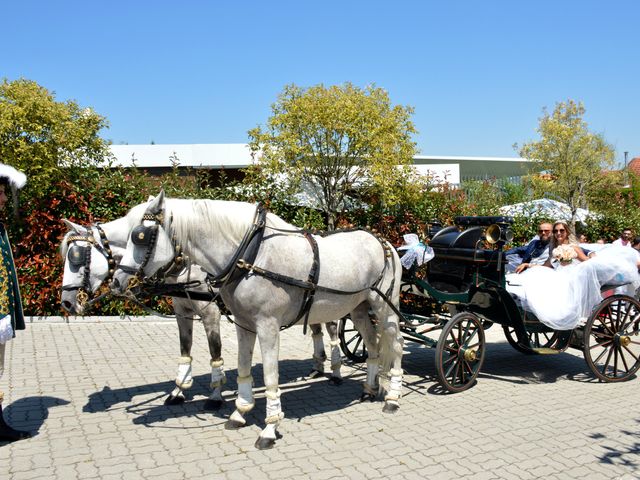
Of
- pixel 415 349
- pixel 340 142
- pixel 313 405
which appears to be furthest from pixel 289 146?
pixel 313 405

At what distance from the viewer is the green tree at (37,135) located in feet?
30.0

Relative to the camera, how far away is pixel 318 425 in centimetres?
484

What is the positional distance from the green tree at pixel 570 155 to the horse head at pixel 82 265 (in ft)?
68.6

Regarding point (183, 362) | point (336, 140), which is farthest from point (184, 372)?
point (336, 140)

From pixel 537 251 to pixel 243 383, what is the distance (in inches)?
193

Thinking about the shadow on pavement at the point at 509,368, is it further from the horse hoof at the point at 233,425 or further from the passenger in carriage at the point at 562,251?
the horse hoof at the point at 233,425

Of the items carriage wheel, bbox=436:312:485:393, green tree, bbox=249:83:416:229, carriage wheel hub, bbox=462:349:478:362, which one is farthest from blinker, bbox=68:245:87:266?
green tree, bbox=249:83:416:229

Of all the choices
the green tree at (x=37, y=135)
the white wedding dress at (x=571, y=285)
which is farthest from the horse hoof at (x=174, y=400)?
the green tree at (x=37, y=135)

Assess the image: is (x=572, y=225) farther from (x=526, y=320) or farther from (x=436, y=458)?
(x=436, y=458)

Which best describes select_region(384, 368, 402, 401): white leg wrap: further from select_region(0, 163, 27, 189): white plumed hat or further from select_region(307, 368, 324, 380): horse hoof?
select_region(0, 163, 27, 189): white plumed hat

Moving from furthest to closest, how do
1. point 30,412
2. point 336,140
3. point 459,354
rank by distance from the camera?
point 336,140, point 459,354, point 30,412

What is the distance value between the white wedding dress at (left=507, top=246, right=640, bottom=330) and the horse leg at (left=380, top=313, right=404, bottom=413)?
174 cm

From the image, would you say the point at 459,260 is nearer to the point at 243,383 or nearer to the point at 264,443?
the point at 243,383

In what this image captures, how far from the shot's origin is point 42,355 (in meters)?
7.12
